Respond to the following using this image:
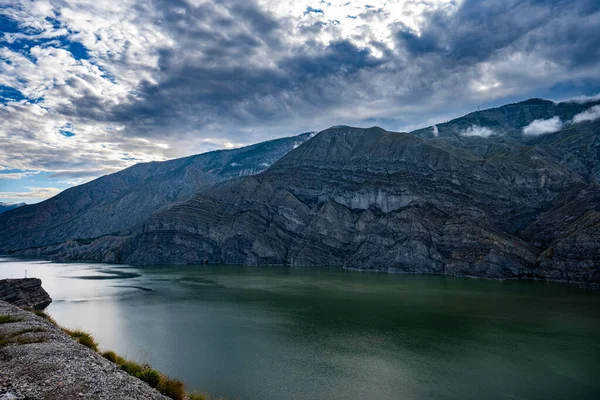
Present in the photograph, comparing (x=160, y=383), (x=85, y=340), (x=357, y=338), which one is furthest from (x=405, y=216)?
(x=160, y=383)

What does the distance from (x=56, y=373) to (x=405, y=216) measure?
132 meters

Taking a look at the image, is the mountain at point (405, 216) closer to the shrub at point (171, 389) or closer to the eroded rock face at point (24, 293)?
the eroded rock face at point (24, 293)

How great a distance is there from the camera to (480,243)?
115938 mm

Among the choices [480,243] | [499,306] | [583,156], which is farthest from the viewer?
[583,156]

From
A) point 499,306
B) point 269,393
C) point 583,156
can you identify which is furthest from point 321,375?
point 583,156

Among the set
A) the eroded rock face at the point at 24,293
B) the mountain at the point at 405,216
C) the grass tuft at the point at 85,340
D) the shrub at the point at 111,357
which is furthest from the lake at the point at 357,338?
the mountain at the point at 405,216

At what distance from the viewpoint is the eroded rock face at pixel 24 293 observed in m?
62.9

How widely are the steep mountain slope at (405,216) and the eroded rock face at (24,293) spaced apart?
302ft

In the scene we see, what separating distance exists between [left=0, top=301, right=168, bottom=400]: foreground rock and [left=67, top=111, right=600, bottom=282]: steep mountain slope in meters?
105

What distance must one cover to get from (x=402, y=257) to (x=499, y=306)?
213ft

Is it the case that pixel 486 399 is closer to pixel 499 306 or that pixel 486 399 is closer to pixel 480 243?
pixel 499 306

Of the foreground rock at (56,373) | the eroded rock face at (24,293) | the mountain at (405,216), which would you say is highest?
the mountain at (405,216)

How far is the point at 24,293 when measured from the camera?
217 ft

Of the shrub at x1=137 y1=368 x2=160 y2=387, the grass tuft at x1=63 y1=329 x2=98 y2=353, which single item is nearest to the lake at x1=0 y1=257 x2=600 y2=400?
the grass tuft at x1=63 y1=329 x2=98 y2=353
